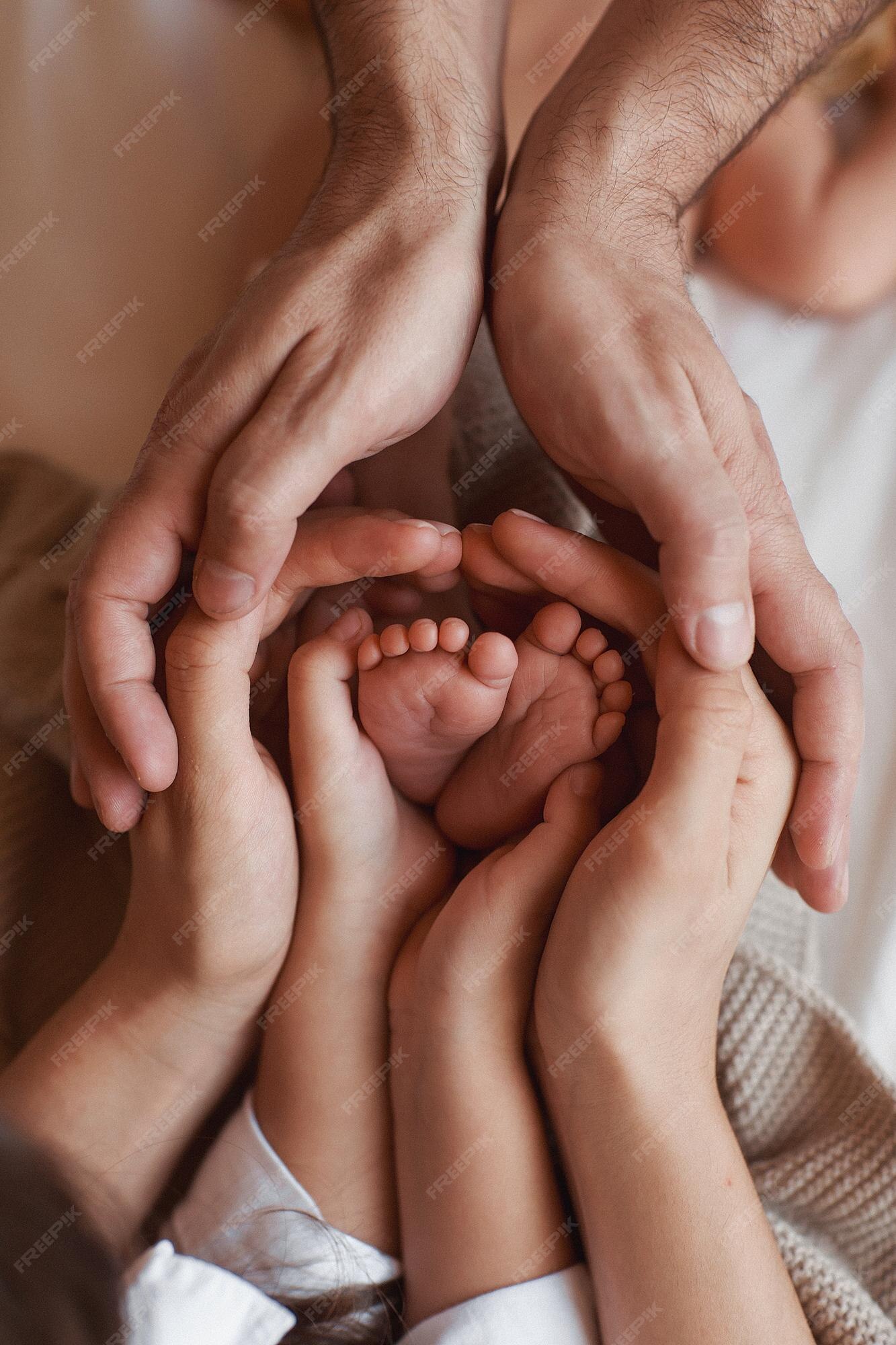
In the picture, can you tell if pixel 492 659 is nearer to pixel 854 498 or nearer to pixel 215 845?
pixel 215 845

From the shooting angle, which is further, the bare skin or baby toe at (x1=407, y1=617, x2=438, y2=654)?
the bare skin

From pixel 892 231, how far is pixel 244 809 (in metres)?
0.98

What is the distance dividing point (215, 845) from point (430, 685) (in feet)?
0.70

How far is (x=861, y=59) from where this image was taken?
1158 mm

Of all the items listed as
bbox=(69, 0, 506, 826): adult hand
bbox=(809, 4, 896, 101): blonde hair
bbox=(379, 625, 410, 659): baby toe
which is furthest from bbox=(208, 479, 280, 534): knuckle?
bbox=(809, 4, 896, 101): blonde hair

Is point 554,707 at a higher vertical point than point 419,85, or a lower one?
lower

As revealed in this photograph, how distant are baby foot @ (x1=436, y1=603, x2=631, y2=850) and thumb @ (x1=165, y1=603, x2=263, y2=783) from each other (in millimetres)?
206

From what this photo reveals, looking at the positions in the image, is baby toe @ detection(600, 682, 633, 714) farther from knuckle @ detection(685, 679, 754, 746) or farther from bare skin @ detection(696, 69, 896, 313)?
bare skin @ detection(696, 69, 896, 313)

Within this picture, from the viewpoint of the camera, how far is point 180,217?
1285 mm

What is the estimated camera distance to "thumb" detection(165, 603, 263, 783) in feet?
2.32

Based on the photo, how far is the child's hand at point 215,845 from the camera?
0.72 m

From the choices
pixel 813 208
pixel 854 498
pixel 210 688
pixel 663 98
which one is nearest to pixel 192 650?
pixel 210 688

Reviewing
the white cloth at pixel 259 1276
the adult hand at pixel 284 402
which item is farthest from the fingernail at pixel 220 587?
the white cloth at pixel 259 1276

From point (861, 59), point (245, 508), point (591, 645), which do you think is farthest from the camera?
A: point (861, 59)
